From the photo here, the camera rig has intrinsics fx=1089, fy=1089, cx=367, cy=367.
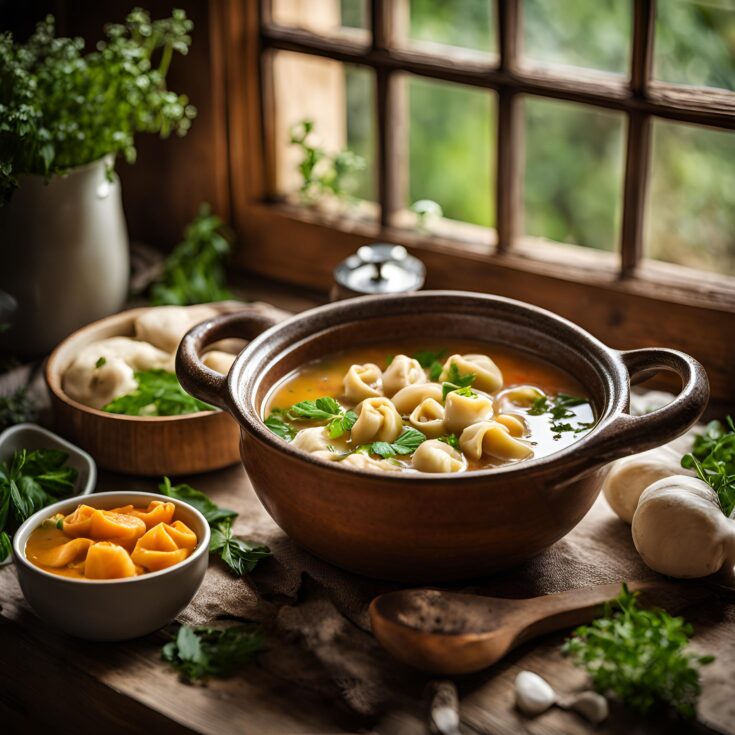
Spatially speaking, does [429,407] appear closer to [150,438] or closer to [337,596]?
[337,596]

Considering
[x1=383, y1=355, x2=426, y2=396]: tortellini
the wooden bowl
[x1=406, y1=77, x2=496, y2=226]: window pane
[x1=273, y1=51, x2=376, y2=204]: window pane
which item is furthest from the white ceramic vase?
[x1=406, y1=77, x2=496, y2=226]: window pane

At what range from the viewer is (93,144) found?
5.41 feet

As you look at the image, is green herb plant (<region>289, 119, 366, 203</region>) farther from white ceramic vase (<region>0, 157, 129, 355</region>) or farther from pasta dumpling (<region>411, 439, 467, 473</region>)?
pasta dumpling (<region>411, 439, 467, 473</region>)

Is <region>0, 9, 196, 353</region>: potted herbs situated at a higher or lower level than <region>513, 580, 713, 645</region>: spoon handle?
higher

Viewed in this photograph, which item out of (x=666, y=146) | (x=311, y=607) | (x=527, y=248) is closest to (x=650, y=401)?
(x=527, y=248)

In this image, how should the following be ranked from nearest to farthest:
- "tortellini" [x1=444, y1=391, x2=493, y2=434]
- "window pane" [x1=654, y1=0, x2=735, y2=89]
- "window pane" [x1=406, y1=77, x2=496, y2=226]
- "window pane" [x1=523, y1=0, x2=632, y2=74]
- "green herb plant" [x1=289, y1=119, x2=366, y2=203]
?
"tortellini" [x1=444, y1=391, x2=493, y2=434] < "green herb plant" [x1=289, y1=119, x2=366, y2=203] < "window pane" [x1=654, y1=0, x2=735, y2=89] < "window pane" [x1=523, y1=0, x2=632, y2=74] < "window pane" [x1=406, y1=77, x2=496, y2=226]

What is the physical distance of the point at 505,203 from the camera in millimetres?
1738

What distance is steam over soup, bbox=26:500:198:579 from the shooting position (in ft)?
3.74

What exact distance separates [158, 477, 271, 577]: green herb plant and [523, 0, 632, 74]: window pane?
215 centimetres

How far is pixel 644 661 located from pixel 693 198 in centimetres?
247

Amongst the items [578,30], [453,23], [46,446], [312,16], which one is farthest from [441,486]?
[453,23]

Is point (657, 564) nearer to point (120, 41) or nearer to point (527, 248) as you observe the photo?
point (527, 248)

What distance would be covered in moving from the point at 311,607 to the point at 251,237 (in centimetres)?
95

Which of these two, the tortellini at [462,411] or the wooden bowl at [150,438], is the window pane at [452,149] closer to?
the wooden bowl at [150,438]
